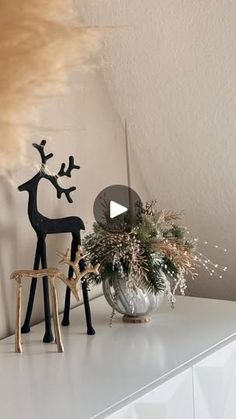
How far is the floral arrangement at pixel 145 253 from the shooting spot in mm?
1455

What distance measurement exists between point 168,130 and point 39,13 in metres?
0.59

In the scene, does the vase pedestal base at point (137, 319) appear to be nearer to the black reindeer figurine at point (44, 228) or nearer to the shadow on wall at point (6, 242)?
the black reindeer figurine at point (44, 228)

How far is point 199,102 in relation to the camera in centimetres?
166

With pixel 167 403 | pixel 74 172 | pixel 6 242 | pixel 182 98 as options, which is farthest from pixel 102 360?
pixel 182 98

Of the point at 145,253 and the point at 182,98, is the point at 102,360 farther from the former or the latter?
the point at 182,98

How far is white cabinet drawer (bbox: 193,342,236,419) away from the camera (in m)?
Result: 1.28

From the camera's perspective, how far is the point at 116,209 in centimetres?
158

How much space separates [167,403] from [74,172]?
756 mm

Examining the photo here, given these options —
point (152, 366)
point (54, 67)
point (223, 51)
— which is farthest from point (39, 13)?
point (152, 366)

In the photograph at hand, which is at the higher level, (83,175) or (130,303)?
(83,175)

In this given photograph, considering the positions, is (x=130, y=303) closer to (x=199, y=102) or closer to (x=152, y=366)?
(x=152, y=366)

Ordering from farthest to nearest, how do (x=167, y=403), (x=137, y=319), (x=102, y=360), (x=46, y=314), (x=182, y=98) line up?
(x=182, y=98) < (x=137, y=319) < (x=46, y=314) < (x=102, y=360) < (x=167, y=403)

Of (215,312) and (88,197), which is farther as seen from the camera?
(88,197)
